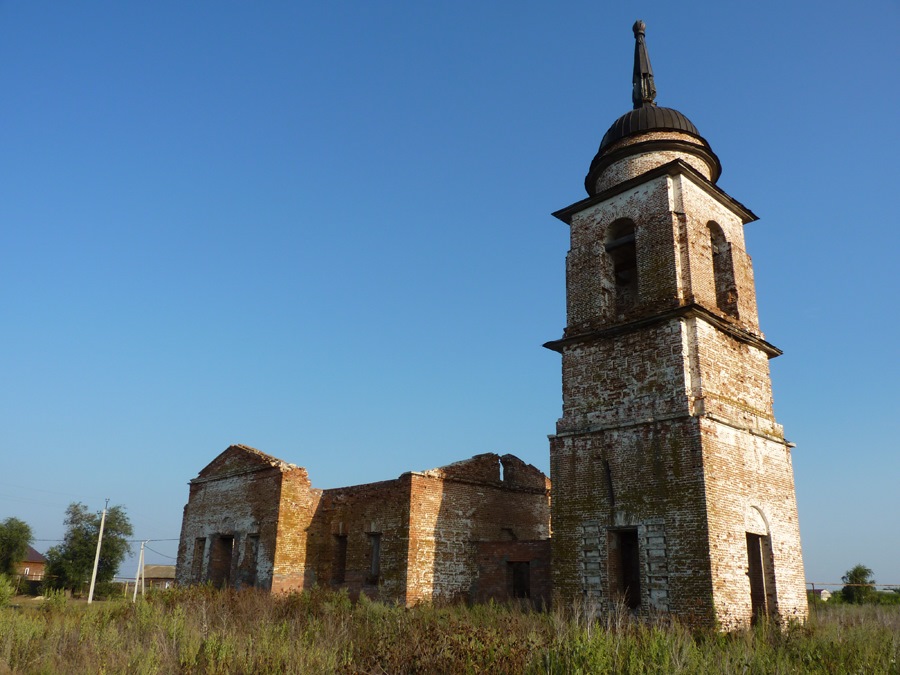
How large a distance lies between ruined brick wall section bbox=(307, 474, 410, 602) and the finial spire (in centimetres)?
1114

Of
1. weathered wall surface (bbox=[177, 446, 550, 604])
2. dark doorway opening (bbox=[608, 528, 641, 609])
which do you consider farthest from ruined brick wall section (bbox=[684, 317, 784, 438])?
weathered wall surface (bbox=[177, 446, 550, 604])

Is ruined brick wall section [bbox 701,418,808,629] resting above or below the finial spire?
below

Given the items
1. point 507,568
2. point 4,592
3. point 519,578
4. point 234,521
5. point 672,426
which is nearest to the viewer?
point 672,426

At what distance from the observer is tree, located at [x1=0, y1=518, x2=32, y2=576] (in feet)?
137

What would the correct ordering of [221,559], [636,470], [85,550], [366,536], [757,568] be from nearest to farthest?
[636,470]
[757,568]
[366,536]
[221,559]
[85,550]

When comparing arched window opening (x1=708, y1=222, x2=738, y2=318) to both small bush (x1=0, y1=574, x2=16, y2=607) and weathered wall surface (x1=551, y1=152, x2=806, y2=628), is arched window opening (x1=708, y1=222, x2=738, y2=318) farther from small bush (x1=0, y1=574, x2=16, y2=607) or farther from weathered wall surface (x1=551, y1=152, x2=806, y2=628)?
small bush (x1=0, y1=574, x2=16, y2=607)

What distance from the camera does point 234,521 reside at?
20.3 meters

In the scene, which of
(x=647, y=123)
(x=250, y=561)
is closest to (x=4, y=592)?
(x=250, y=561)

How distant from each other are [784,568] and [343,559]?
37.2 feet

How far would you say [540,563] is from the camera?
14.9m

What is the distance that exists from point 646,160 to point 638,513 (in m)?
7.82

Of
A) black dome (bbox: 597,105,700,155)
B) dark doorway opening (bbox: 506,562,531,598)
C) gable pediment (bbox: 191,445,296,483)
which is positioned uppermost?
black dome (bbox: 597,105,700,155)

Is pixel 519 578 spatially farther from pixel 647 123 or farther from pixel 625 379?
pixel 647 123

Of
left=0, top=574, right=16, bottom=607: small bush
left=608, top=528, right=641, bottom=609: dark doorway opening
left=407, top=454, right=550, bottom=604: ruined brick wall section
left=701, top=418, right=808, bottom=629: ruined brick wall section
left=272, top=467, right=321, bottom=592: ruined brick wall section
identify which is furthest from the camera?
left=272, top=467, right=321, bottom=592: ruined brick wall section
